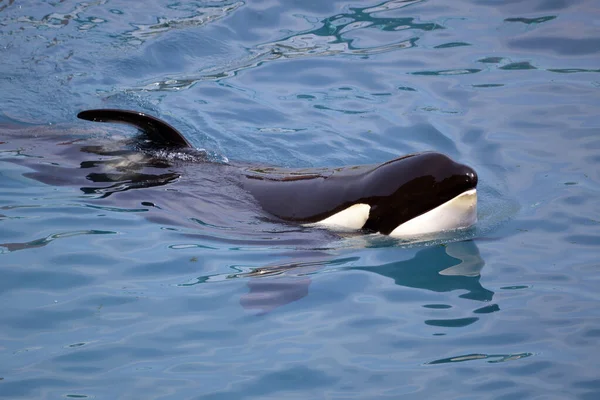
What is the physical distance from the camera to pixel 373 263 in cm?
675

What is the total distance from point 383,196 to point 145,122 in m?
2.56

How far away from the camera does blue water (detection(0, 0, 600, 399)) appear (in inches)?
204

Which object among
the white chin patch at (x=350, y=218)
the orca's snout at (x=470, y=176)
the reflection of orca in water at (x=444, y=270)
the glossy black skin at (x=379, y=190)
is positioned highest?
the orca's snout at (x=470, y=176)

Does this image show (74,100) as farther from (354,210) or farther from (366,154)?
(354,210)

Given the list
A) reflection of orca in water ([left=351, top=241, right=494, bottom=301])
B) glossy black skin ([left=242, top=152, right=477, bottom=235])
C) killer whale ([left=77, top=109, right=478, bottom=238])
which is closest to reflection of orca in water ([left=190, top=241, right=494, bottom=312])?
reflection of orca in water ([left=351, top=241, right=494, bottom=301])

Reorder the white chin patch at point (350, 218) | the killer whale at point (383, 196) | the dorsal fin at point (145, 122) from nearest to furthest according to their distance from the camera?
the killer whale at point (383, 196), the white chin patch at point (350, 218), the dorsal fin at point (145, 122)

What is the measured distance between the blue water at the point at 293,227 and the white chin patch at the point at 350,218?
0.16 metres

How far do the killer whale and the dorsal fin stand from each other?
0.13 feet

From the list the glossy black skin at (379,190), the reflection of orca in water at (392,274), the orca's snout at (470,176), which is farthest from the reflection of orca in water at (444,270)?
the orca's snout at (470,176)

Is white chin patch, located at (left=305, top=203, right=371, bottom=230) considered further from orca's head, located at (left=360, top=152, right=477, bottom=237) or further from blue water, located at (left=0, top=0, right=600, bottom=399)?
blue water, located at (left=0, top=0, right=600, bottom=399)

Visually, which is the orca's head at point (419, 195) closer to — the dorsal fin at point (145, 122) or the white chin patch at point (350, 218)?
the white chin patch at point (350, 218)

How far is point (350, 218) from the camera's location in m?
7.22

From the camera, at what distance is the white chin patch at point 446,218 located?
6.90 metres

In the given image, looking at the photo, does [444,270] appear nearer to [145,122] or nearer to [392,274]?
[392,274]
